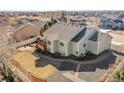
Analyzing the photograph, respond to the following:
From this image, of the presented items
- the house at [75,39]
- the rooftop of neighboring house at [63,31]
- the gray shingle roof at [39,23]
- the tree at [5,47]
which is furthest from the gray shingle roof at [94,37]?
the tree at [5,47]

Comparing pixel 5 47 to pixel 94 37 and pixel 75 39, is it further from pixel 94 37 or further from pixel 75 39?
pixel 94 37

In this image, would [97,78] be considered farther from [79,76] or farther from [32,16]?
[32,16]

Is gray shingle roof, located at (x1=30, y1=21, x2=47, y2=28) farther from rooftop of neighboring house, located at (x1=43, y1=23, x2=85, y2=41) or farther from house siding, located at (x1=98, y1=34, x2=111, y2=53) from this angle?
house siding, located at (x1=98, y1=34, x2=111, y2=53)

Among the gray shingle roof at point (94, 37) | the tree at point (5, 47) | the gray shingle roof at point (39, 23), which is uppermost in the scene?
the gray shingle roof at point (39, 23)

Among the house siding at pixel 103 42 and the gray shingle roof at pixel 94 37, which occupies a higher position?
the gray shingle roof at pixel 94 37

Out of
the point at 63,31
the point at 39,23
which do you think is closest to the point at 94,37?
the point at 63,31

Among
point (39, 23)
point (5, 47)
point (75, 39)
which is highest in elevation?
point (39, 23)

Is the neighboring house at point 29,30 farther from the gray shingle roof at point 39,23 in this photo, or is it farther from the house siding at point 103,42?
the house siding at point 103,42
